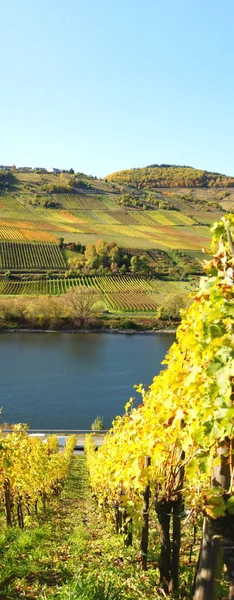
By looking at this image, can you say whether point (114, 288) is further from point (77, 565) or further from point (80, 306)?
point (77, 565)

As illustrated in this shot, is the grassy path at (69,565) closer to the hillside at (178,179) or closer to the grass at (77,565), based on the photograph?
the grass at (77,565)

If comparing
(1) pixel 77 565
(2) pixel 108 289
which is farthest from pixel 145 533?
(2) pixel 108 289

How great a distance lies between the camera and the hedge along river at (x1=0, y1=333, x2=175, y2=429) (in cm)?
2689

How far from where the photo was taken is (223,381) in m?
2.14

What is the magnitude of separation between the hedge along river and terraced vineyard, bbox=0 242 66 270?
25496mm

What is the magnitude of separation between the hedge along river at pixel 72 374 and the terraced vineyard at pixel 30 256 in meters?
25.5

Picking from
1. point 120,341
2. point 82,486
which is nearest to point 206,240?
point 120,341

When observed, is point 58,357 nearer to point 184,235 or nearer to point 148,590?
point 148,590

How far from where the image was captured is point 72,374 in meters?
34.4

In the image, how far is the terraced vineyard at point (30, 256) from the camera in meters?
70.7

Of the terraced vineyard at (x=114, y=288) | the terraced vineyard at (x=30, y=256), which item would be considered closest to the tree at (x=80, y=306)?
the terraced vineyard at (x=114, y=288)

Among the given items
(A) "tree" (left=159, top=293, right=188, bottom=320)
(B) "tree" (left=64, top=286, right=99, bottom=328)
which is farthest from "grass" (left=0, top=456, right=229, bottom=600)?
(A) "tree" (left=159, top=293, right=188, bottom=320)

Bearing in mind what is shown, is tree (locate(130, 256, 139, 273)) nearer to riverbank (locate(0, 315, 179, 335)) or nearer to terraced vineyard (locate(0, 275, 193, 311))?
terraced vineyard (locate(0, 275, 193, 311))

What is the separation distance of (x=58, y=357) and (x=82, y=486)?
2542 centimetres
